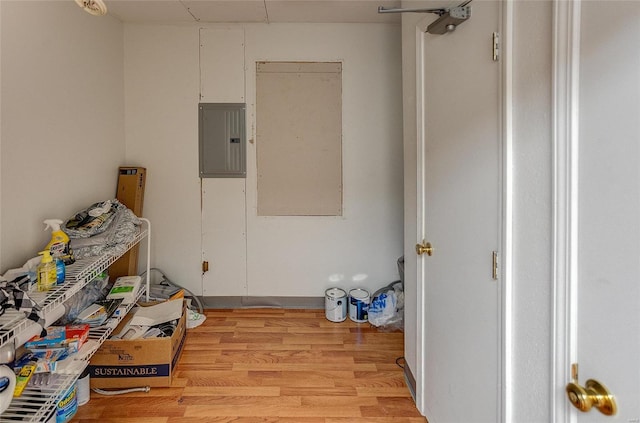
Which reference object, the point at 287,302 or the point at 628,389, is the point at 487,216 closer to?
the point at 628,389

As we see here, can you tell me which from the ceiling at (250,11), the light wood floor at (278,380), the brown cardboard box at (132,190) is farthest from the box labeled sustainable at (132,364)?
the ceiling at (250,11)

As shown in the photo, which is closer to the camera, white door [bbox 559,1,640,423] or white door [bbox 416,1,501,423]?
A: white door [bbox 559,1,640,423]

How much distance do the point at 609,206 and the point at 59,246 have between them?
2.27 m

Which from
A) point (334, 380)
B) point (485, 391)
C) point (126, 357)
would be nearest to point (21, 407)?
point (126, 357)

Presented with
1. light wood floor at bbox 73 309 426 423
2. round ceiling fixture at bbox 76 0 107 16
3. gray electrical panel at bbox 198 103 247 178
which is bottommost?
light wood floor at bbox 73 309 426 423

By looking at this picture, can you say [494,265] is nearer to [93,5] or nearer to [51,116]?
[93,5]

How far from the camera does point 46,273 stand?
1646mm

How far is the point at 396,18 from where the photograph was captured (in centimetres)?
294

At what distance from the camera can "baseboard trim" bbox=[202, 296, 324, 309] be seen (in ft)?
10.9

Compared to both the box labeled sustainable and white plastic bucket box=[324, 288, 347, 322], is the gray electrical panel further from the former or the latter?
the box labeled sustainable

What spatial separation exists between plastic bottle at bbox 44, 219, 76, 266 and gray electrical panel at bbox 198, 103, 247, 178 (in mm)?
1387

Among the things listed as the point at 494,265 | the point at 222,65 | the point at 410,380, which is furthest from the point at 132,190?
the point at 494,265

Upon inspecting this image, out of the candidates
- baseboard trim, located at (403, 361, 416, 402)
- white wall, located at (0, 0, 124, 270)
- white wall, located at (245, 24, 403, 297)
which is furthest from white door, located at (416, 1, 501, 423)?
white wall, located at (0, 0, 124, 270)

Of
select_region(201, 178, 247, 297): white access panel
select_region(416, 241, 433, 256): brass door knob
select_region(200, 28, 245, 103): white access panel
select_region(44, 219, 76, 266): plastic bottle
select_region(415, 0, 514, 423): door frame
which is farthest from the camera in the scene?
select_region(201, 178, 247, 297): white access panel
